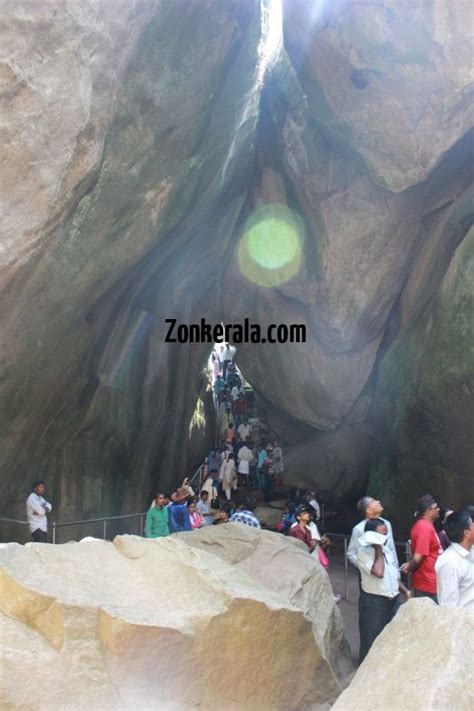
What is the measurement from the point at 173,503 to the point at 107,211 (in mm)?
3664

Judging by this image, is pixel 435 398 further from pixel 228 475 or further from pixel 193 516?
pixel 228 475

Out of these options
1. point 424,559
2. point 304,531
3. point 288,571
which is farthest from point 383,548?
point 304,531

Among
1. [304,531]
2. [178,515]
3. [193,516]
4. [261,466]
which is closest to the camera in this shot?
[304,531]

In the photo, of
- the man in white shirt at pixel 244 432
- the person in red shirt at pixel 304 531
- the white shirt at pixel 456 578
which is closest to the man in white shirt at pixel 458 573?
the white shirt at pixel 456 578

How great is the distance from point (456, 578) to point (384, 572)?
4.51 feet

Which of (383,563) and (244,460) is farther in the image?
(244,460)

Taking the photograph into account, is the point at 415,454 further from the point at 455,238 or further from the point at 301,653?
the point at 301,653

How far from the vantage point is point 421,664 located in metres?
2.98

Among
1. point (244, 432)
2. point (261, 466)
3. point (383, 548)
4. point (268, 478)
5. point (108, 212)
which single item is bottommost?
point (268, 478)

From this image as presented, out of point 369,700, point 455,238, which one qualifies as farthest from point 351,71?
point 369,700

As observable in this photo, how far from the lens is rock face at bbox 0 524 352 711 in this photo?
3.50 metres

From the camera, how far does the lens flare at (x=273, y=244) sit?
12.7 meters

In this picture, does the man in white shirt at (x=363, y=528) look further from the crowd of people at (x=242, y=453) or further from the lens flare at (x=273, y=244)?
the lens flare at (x=273, y=244)

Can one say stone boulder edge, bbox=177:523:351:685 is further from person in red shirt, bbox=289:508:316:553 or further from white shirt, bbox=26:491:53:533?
white shirt, bbox=26:491:53:533
